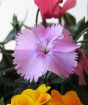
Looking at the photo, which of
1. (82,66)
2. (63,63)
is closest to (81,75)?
(82,66)

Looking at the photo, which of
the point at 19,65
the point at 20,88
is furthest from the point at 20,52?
the point at 20,88

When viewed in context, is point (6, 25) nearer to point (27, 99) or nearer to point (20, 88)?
point (20, 88)

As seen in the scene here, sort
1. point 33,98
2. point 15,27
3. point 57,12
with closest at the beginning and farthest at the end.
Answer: point 33,98, point 57,12, point 15,27

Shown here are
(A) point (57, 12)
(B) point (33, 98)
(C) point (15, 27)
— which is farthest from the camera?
(C) point (15, 27)

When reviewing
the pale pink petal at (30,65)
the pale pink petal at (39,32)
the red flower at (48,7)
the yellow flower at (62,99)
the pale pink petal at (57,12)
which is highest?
the red flower at (48,7)

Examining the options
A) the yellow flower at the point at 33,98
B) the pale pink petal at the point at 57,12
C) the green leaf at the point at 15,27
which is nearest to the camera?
the yellow flower at the point at 33,98

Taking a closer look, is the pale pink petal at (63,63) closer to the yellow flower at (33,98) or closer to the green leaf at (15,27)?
the yellow flower at (33,98)

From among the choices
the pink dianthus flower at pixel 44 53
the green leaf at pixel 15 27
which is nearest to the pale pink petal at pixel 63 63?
the pink dianthus flower at pixel 44 53

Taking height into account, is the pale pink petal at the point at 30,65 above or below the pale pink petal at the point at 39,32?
below

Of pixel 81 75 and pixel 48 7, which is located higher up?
pixel 48 7

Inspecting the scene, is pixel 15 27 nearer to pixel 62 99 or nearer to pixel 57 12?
pixel 57 12

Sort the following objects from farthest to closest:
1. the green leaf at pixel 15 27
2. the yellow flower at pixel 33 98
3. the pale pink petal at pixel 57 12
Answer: the green leaf at pixel 15 27 → the pale pink petal at pixel 57 12 → the yellow flower at pixel 33 98
